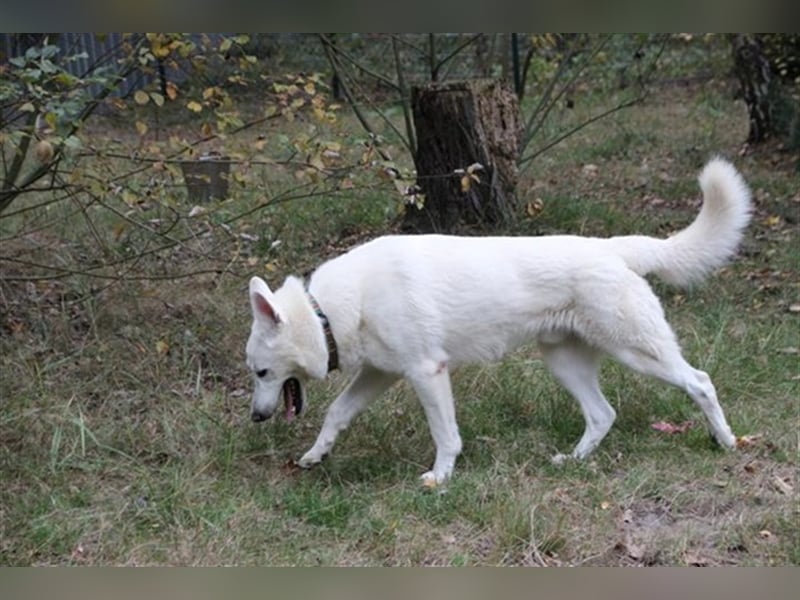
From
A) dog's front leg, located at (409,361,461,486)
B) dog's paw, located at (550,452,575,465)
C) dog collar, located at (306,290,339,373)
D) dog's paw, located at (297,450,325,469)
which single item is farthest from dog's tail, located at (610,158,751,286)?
dog's paw, located at (297,450,325,469)

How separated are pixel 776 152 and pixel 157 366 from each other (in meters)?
7.79

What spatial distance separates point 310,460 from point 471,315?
1.06 metres

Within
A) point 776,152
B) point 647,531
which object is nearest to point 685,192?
point 776,152

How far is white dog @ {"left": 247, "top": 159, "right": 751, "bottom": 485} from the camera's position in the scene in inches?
189

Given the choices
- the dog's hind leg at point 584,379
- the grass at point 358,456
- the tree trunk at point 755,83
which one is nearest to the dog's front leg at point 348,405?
the grass at point 358,456

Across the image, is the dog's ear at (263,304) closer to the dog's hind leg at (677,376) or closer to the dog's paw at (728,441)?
the dog's hind leg at (677,376)

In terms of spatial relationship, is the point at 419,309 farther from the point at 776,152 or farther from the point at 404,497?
the point at 776,152

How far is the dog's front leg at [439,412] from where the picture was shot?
482 cm

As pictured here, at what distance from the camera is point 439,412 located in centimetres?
485

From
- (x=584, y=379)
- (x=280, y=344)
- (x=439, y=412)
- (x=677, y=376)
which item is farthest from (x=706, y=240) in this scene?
(x=280, y=344)

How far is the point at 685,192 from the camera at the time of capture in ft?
31.9

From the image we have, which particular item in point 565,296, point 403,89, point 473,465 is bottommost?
point 473,465

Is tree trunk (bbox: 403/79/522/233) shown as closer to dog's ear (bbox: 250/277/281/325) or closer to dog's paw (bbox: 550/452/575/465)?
dog's paw (bbox: 550/452/575/465)

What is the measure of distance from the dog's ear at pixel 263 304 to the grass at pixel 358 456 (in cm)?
73
